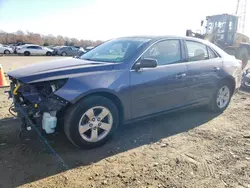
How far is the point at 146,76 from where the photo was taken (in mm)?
3875

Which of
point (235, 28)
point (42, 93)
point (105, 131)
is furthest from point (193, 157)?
point (235, 28)

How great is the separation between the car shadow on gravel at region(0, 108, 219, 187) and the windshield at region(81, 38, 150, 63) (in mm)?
1299

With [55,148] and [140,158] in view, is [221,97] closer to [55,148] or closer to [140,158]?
[140,158]

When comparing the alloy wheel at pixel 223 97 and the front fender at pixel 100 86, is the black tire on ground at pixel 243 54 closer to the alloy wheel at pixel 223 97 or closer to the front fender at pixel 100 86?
the alloy wheel at pixel 223 97

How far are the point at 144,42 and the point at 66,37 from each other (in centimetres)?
6423

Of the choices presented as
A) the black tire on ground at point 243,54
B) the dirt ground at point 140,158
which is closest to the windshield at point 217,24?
the black tire on ground at point 243,54

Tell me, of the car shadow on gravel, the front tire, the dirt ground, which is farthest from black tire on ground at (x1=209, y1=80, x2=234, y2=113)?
the dirt ground

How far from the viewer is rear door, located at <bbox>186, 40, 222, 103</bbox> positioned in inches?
181

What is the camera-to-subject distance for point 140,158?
336 centimetres

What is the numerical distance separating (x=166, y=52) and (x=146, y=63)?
749mm

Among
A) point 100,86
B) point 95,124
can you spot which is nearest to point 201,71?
point 100,86

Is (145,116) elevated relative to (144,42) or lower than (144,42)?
lower

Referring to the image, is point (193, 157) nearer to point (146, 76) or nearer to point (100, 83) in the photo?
point (146, 76)

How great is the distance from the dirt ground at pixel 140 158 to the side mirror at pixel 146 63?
118cm
